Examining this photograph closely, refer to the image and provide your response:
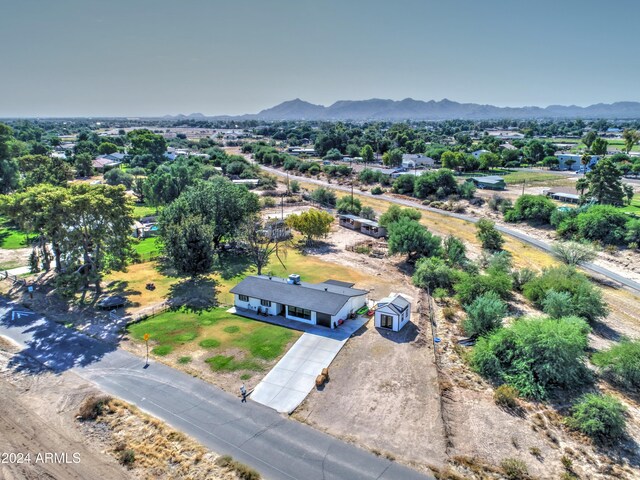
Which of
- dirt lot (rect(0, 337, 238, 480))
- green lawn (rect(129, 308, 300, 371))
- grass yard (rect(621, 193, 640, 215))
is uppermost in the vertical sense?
grass yard (rect(621, 193, 640, 215))

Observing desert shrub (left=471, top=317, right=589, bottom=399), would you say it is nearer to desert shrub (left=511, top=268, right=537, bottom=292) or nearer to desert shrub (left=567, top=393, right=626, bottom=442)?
desert shrub (left=567, top=393, right=626, bottom=442)

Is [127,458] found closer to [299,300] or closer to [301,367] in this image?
[301,367]

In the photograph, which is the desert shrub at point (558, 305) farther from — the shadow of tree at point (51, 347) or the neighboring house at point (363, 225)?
the shadow of tree at point (51, 347)

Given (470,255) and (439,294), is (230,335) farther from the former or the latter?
(470,255)

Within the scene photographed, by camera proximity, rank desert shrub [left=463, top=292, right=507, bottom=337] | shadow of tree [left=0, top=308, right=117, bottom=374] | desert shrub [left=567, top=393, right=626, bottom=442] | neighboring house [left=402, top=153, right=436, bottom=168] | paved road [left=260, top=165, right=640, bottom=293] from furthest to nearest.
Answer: neighboring house [left=402, top=153, right=436, bottom=168] < paved road [left=260, top=165, right=640, bottom=293] < desert shrub [left=463, top=292, right=507, bottom=337] < shadow of tree [left=0, top=308, right=117, bottom=374] < desert shrub [left=567, top=393, right=626, bottom=442]

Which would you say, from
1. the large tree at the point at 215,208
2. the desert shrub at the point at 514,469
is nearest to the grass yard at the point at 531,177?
the large tree at the point at 215,208

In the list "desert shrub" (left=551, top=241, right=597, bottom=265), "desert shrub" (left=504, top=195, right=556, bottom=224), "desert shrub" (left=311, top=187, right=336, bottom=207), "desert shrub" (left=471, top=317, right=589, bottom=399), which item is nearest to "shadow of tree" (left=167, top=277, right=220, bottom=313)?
"desert shrub" (left=471, top=317, right=589, bottom=399)

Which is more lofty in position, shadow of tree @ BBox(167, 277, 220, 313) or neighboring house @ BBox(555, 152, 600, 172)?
neighboring house @ BBox(555, 152, 600, 172)
